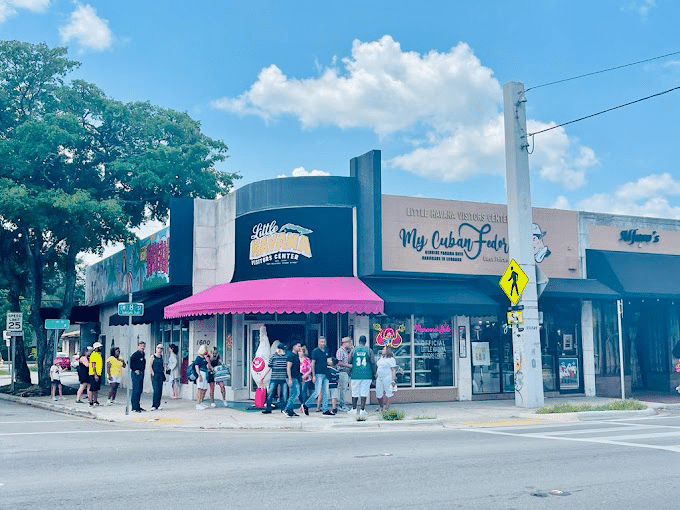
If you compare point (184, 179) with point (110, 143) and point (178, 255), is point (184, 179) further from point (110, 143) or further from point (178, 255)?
point (178, 255)

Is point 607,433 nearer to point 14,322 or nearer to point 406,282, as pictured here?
point 406,282

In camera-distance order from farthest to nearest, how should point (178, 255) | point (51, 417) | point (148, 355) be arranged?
1. point (148, 355)
2. point (178, 255)
3. point (51, 417)

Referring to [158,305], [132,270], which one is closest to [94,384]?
[158,305]

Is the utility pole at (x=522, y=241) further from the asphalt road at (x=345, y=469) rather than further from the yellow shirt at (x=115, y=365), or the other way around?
the yellow shirt at (x=115, y=365)

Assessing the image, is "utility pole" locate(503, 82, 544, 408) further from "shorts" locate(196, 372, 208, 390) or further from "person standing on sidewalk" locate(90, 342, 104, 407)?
"person standing on sidewalk" locate(90, 342, 104, 407)

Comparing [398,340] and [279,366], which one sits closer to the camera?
[279,366]

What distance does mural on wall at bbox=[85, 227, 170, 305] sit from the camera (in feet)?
80.2

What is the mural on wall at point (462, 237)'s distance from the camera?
67.5ft

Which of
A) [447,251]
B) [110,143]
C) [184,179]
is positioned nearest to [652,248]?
[447,251]

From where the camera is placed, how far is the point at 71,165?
2867 cm

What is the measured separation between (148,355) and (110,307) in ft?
22.0

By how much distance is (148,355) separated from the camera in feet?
92.3

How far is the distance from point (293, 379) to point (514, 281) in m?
6.36

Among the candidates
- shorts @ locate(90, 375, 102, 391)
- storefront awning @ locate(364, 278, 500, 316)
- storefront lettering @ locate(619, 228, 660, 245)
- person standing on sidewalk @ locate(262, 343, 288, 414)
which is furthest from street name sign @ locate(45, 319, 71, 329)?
storefront lettering @ locate(619, 228, 660, 245)
